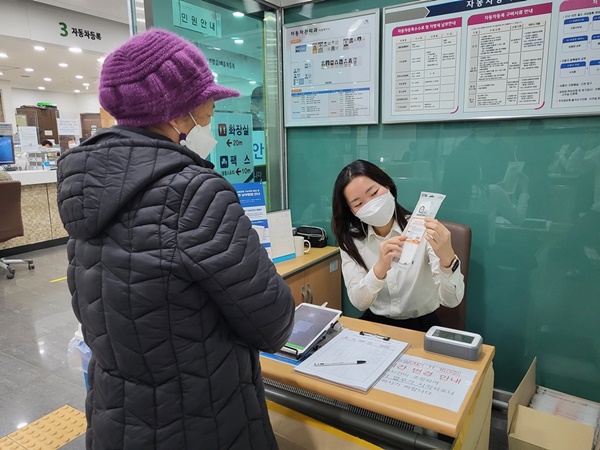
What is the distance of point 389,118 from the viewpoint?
92.8 inches

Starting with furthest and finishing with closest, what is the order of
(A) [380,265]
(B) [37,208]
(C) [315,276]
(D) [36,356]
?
(B) [37,208], (D) [36,356], (C) [315,276], (A) [380,265]

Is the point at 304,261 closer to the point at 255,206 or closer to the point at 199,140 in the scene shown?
the point at 255,206

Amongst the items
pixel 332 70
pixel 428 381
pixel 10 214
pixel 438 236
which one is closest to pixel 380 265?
pixel 438 236

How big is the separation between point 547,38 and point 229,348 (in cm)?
196

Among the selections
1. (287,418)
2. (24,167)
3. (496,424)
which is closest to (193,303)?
(287,418)

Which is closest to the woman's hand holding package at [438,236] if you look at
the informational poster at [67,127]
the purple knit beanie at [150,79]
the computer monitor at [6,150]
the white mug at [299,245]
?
the purple knit beanie at [150,79]

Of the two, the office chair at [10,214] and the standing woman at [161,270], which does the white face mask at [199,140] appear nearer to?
the standing woman at [161,270]

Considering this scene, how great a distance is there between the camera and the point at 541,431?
176 centimetres

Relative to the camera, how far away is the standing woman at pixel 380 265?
1.70 m

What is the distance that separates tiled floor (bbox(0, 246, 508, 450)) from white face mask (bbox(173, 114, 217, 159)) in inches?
67.8

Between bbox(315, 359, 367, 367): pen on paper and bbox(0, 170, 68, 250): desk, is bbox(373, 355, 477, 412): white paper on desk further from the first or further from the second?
bbox(0, 170, 68, 250): desk

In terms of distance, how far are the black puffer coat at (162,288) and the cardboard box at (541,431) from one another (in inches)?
53.7

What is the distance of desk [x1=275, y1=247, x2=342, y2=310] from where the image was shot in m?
2.27

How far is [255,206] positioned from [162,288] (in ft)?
5.00
